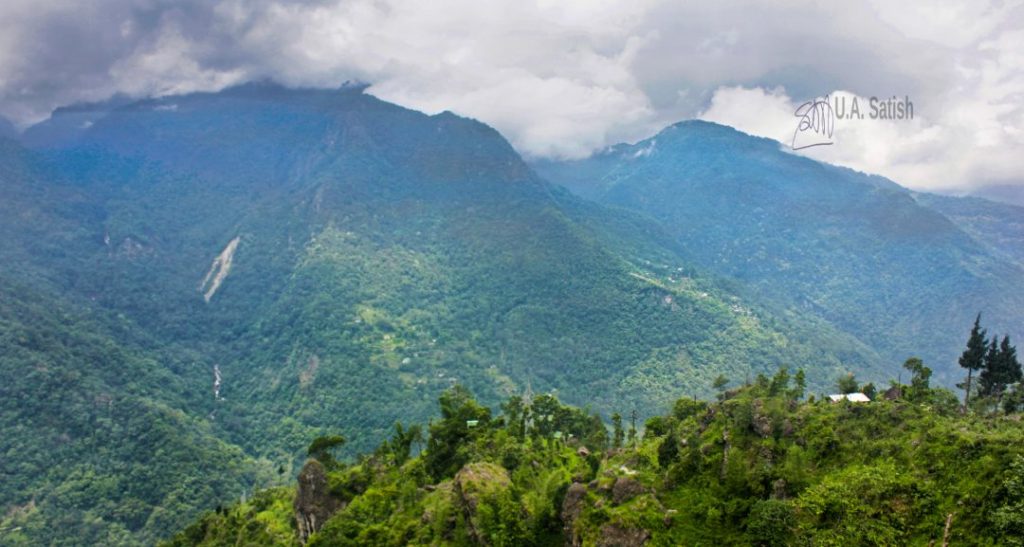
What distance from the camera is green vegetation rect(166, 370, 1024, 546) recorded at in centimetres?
3891

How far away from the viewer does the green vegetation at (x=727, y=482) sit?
38.9 m

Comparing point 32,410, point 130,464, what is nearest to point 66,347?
point 32,410

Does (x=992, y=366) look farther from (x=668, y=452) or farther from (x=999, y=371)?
(x=668, y=452)

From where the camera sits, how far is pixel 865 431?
159 ft

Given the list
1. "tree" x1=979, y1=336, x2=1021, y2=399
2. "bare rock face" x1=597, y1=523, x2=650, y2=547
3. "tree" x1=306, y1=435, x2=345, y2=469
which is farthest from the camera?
"tree" x1=306, y1=435, x2=345, y2=469

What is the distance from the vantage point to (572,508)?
174 feet

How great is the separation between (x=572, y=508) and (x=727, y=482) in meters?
13.6

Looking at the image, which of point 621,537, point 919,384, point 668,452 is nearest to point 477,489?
point 621,537

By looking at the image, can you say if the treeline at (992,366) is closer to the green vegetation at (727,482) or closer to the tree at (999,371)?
→ the tree at (999,371)

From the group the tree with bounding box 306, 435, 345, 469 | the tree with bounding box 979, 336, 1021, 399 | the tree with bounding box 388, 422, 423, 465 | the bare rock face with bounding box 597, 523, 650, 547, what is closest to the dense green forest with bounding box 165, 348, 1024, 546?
the bare rock face with bounding box 597, 523, 650, 547

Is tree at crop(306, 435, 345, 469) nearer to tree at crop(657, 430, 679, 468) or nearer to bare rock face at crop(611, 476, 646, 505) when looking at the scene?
bare rock face at crop(611, 476, 646, 505)

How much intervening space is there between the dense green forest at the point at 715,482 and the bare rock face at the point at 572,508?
0.16 meters

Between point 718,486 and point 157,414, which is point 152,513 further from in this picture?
point 718,486

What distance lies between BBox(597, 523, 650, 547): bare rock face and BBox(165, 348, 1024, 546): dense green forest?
3.2 inches
